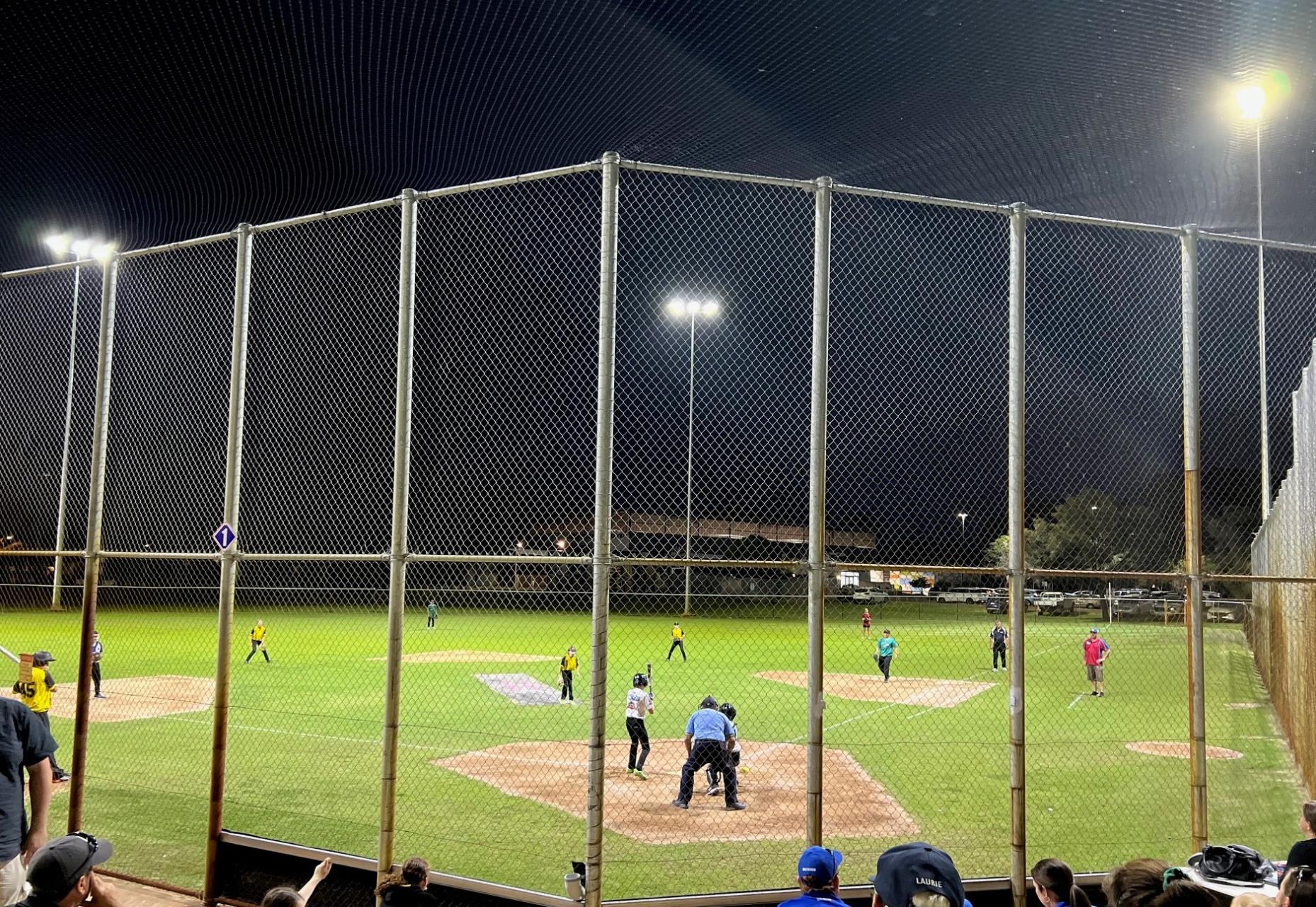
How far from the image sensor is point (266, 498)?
1891 centimetres

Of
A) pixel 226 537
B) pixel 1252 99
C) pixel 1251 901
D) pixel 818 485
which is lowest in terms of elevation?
pixel 1251 901

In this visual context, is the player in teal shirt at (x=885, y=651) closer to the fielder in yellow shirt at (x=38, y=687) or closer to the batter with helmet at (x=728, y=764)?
the batter with helmet at (x=728, y=764)

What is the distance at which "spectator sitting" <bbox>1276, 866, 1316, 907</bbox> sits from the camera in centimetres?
357

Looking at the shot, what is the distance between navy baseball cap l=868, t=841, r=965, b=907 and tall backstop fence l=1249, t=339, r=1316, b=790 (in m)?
6.53

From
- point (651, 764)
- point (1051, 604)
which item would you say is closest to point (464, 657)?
point (651, 764)

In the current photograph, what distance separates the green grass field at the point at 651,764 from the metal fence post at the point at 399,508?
2611 mm

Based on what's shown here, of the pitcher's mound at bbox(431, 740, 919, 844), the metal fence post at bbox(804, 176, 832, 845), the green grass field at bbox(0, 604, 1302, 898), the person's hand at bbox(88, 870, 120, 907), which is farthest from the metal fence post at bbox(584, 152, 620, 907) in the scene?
the pitcher's mound at bbox(431, 740, 919, 844)

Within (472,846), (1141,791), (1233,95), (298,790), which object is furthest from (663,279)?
(1233,95)

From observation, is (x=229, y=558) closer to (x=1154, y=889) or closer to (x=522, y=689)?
(x=1154, y=889)

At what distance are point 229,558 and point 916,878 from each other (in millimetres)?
6269

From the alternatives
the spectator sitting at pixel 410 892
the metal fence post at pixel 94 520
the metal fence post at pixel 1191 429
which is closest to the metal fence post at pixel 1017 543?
the metal fence post at pixel 1191 429

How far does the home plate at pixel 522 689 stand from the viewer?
23.6 m

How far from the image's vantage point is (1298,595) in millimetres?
12250

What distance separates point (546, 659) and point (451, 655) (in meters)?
3.43
